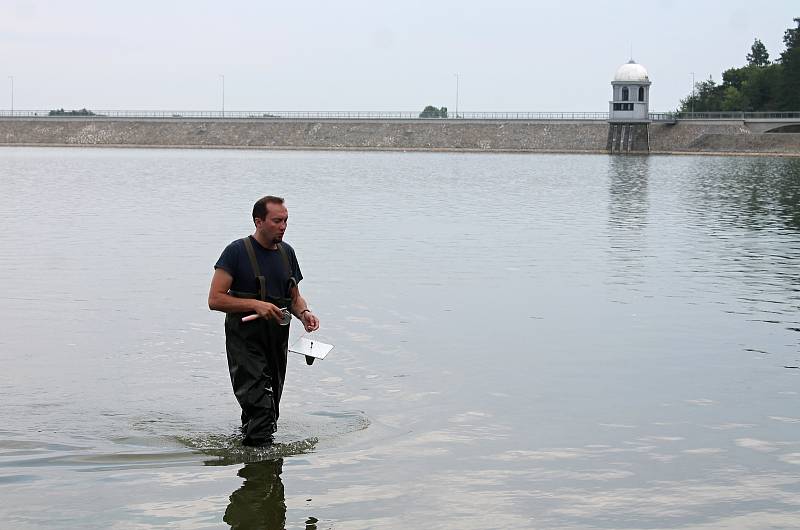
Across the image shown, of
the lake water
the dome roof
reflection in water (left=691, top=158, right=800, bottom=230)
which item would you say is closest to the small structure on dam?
the dome roof

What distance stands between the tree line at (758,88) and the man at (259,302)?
13730cm

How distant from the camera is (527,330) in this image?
18000 mm

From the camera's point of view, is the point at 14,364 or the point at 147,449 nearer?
the point at 147,449

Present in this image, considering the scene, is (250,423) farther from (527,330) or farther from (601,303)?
(601,303)

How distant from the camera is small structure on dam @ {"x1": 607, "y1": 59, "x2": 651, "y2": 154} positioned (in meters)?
139

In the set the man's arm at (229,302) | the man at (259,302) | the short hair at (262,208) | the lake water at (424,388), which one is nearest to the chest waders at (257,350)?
the man at (259,302)

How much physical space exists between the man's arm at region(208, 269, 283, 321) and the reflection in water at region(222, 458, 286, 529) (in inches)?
53.9

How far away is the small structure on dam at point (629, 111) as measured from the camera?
457ft

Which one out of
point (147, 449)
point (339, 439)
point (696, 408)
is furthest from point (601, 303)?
point (147, 449)

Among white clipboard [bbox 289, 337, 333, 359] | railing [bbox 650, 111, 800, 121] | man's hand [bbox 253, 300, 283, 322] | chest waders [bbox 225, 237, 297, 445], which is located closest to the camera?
man's hand [bbox 253, 300, 283, 322]

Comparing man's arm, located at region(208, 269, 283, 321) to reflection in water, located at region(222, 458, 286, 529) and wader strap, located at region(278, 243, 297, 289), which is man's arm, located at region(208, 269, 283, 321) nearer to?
wader strap, located at region(278, 243, 297, 289)

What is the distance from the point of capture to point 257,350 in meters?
10.4

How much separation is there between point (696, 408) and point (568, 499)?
Result: 11.9 feet

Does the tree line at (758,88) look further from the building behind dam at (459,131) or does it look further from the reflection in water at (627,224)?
the reflection in water at (627,224)
